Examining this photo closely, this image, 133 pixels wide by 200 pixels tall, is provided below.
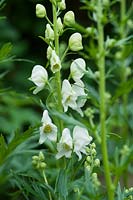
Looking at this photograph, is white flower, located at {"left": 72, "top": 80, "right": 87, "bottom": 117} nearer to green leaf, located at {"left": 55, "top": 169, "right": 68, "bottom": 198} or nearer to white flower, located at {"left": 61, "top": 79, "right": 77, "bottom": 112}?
white flower, located at {"left": 61, "top": 79, "right": 77, "bottom": 112}

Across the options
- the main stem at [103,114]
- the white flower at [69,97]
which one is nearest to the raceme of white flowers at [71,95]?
the white flower at [69,97]

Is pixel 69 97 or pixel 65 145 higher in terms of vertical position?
pixel 69 97

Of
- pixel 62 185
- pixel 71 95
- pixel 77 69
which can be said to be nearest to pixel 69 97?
pixel 71 95

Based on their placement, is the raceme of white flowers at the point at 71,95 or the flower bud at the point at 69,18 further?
the flower bud at the point at 69,18

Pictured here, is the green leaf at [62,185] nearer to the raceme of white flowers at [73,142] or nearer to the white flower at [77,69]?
the raceme of white flowers at [73,142]

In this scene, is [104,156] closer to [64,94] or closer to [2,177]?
[64,94]

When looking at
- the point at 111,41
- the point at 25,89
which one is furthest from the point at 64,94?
the point at 25,89

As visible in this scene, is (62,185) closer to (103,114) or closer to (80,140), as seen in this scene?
(80,140)
